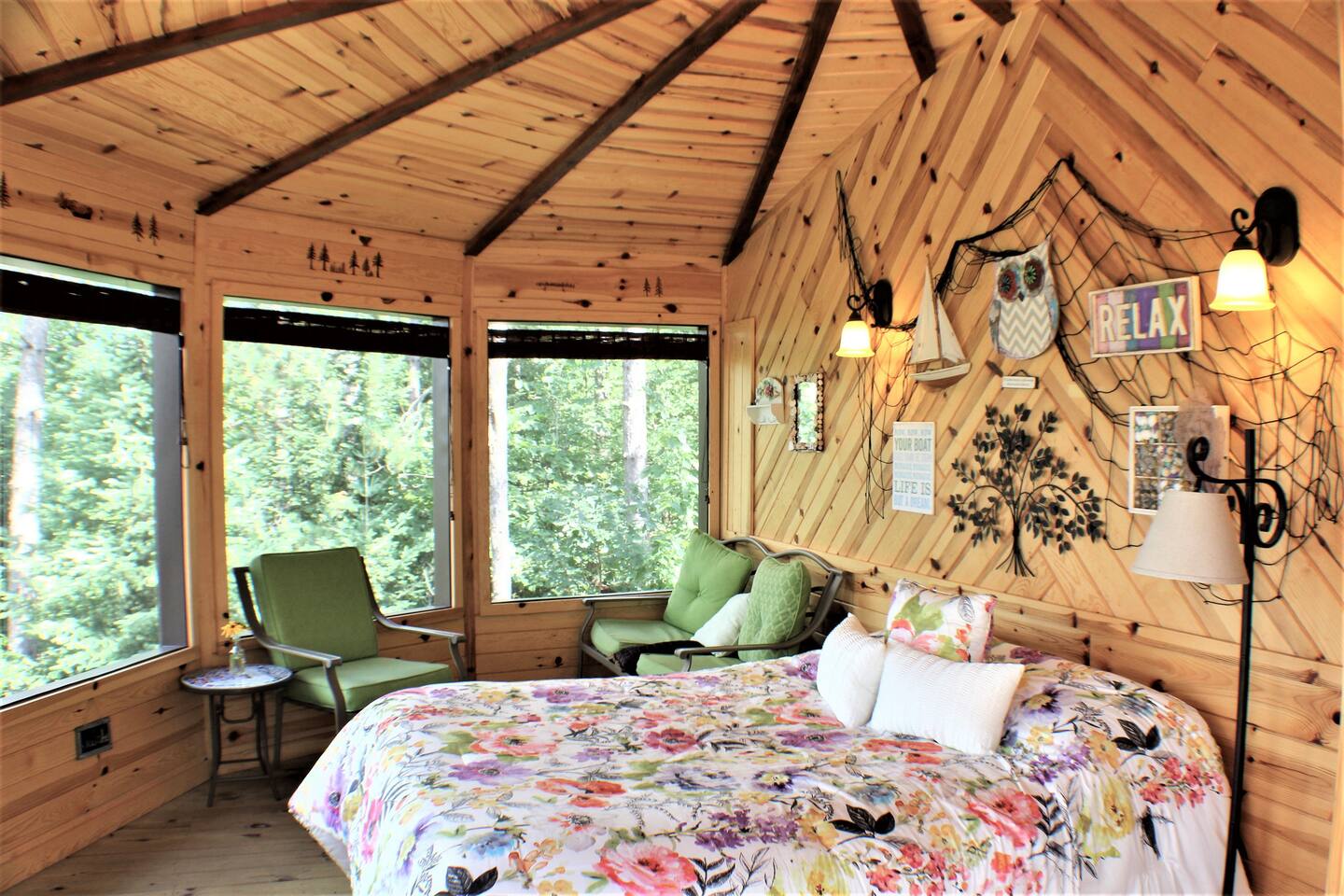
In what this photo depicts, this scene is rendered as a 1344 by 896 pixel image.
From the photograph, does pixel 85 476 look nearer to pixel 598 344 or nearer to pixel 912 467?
pixel 598 344

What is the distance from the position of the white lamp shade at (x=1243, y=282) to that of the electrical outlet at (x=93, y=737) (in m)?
4.13

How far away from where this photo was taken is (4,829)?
3.05 m

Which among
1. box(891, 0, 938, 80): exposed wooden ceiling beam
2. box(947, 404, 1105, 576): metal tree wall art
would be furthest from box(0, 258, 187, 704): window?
box(947, 404, 1105, 576): metal tree wall art

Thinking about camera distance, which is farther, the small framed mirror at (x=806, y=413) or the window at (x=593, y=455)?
the window at (x=593, y=455)

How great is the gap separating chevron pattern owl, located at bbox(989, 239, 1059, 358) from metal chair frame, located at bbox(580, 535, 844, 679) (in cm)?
135

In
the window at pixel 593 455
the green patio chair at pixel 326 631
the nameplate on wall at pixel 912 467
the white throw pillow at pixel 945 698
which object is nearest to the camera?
the white throw pillow at pixel 945 698

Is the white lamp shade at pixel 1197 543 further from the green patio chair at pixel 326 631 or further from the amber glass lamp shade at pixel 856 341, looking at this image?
the green patio chair at pixel 326 631

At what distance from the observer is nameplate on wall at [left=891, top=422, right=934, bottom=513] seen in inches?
139

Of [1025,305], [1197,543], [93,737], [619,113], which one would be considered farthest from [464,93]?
[1197,543]

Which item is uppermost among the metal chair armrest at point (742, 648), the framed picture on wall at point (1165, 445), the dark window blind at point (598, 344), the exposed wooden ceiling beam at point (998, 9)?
the exposed wooden ceiling beam at point (998, 9)

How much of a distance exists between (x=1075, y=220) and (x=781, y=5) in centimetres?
131

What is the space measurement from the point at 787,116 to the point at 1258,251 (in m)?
2.14

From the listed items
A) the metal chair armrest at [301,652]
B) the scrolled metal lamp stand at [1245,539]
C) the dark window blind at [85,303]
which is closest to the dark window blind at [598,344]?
the dark window blind at [85,303]

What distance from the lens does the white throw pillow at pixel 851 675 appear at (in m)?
2.76
